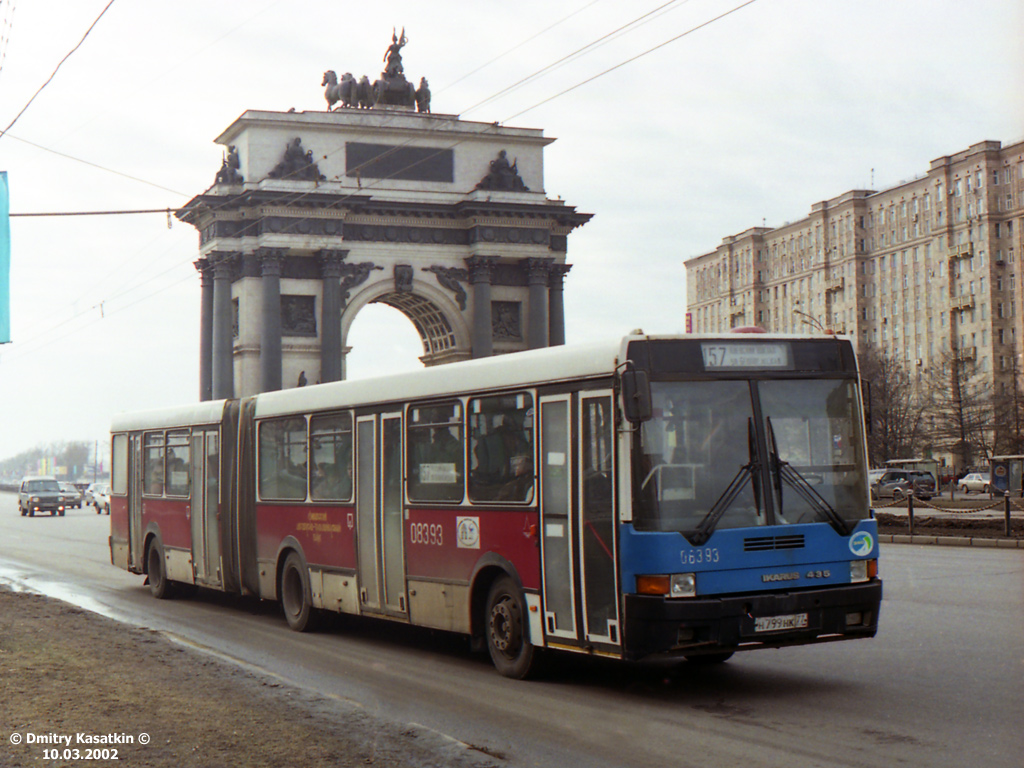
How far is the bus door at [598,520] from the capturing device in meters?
8.98

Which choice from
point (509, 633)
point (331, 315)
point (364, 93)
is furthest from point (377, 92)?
point (509, 633)

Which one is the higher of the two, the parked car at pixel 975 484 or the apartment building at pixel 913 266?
the apartment building at pixel 913 266

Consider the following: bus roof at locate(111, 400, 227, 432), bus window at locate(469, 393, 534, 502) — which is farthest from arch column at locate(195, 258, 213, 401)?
bus window at locate(469, 393, 534, 502)

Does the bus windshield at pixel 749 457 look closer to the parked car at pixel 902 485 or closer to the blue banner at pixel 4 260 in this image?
the blue banner at pixel 4 260

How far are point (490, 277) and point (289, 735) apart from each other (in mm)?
49263

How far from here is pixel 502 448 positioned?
10414 millimetres

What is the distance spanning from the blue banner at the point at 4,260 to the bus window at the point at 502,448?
8159mm

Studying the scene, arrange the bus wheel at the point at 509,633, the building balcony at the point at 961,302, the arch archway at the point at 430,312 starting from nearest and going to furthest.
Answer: the bus wheel at the point at 509,633 → the arch archway at the point at 430,312 → the building balcony at the point at 961,302

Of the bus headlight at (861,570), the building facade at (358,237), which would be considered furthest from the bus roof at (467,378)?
the building facade at (358,237)

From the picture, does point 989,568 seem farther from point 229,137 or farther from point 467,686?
point 229,137

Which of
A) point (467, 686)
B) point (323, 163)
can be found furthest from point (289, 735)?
point (323, 163)

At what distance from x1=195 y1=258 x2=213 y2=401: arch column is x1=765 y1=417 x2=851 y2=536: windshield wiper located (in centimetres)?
4929

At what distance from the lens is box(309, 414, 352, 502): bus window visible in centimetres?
1296

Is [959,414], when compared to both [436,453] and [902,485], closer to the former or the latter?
[902,485]
